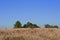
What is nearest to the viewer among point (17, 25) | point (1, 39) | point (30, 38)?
point (1, 39)

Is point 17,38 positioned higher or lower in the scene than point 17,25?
lower

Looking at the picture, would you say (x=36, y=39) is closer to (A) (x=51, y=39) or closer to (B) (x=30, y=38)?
(B) (x=30, y=38)

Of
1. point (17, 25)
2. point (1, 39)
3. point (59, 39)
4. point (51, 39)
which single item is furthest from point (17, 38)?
point (17, 25)

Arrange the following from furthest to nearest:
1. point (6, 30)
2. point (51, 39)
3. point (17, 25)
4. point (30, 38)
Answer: point (17, 25)
point (6, 30)
point (51, 39)
point (30, 38)

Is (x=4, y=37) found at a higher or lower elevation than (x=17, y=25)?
lower

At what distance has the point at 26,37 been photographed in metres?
15.5

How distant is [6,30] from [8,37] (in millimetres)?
4530

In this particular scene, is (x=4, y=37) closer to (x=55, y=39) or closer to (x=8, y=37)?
(x=8, y=37)

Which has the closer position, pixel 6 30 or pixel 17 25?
pixel 6 30

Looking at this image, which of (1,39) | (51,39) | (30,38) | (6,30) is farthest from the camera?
(6,30)

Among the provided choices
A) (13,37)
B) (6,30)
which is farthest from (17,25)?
(13,37)

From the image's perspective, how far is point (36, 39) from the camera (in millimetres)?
15477

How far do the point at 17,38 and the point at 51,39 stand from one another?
3.79 m

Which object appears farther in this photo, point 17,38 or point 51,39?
point 51,39
